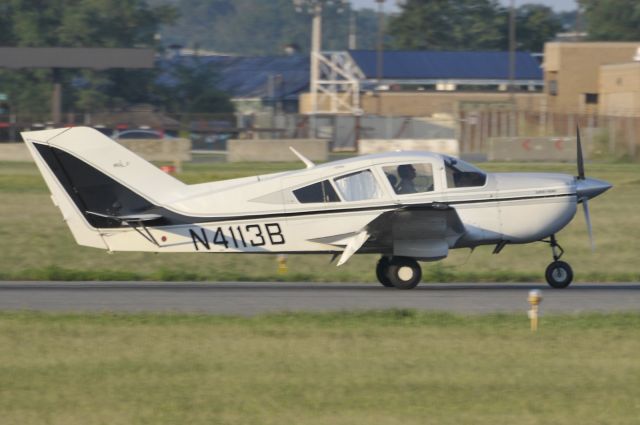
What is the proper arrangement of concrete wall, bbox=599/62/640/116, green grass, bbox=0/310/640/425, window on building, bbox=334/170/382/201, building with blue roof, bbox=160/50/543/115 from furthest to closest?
building with blue roof, bbox=160/50/543/115 → concrete wall, bbox=599/62/640/116 → window on building, bbox=334/170/382/201 → green grass, bbox=0/310/640/425

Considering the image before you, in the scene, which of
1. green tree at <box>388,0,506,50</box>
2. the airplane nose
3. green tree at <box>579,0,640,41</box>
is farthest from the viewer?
green tree at <box>388,0,506,50</box>

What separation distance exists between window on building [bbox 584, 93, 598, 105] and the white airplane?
59.8m

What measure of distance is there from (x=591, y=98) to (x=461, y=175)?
60580mm

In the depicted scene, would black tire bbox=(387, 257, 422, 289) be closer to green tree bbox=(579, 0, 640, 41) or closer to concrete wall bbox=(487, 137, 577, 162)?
concrete wall bbox=(487, 137, 577, 162)

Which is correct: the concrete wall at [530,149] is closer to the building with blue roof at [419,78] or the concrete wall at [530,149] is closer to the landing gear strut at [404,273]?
the building with blue roof at [419,78]

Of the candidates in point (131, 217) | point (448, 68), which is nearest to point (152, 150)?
point (131, 217)

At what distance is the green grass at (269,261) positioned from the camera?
61.2 feet

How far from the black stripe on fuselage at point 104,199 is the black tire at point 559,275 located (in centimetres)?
178

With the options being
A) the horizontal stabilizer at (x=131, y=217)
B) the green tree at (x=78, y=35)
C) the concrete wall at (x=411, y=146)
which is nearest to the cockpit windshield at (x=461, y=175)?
the horizontal stabilizer at (x=131, y=217)

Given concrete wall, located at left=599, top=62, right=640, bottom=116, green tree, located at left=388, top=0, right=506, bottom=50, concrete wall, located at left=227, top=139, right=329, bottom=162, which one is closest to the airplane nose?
concrete wall, located at left=227, top=139, right=329, bottom=162

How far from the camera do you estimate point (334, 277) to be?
1873 cm

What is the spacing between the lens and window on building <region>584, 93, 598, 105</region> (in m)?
73.4

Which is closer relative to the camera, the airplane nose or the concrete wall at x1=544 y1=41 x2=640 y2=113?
the airplane nose

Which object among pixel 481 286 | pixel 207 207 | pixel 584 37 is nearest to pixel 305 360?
pixel 207 207
